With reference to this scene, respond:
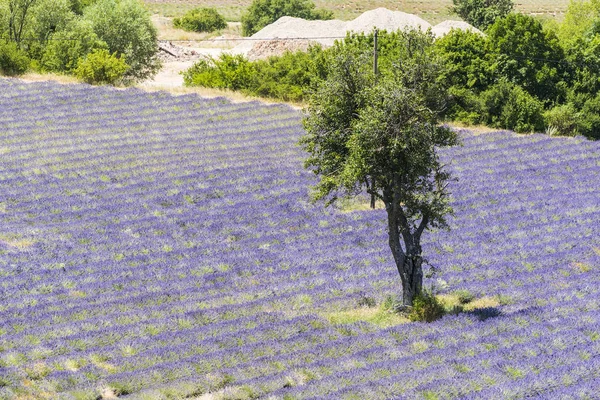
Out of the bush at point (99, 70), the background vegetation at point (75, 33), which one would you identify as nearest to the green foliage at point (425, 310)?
the bush at point (99, 70)

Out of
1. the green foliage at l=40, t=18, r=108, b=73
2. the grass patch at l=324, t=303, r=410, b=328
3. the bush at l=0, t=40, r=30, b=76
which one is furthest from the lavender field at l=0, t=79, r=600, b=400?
the green foliage at l=40, t=18, r=108, b=73

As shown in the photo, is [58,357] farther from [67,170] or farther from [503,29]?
[503,29]

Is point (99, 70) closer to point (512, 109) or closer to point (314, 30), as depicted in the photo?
point (512, 109)

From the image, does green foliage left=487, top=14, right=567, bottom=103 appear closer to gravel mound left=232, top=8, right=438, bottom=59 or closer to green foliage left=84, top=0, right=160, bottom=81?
gravel mound left=232, top=8, right=438, bottom=59

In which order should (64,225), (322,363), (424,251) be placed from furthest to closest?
(64,225)
(424,251)
(322,363)

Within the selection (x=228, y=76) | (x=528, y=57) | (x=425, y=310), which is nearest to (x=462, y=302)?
(x=425, y=310)

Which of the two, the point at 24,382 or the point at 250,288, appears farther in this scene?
the point at 250,288

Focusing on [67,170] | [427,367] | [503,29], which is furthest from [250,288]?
A: [503,29]
